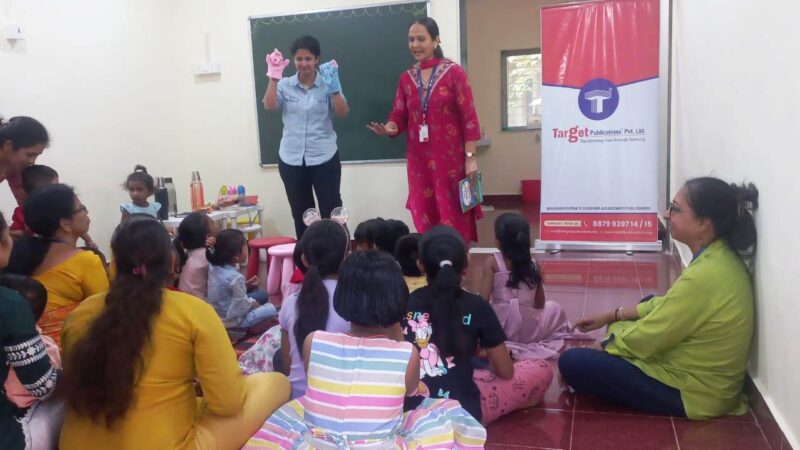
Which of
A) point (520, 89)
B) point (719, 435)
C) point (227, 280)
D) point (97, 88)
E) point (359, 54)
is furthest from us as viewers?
point (520, 89)

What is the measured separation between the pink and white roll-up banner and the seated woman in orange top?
3.68m

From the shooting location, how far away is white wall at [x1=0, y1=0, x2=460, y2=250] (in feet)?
13.6

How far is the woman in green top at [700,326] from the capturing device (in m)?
2.06

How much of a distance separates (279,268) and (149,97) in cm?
207

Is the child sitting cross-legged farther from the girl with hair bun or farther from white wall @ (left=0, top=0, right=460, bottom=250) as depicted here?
white wall @ (left=0, top=0, right=460, bottom=250)

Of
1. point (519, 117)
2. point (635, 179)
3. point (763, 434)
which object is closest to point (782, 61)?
point (763, 434)

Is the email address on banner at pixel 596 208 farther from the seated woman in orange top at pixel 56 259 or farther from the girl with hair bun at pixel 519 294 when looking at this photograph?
the seated woman in orange top at pixel 56 259

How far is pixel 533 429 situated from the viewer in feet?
7.05

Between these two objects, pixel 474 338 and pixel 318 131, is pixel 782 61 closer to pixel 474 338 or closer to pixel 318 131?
pixel 474 338

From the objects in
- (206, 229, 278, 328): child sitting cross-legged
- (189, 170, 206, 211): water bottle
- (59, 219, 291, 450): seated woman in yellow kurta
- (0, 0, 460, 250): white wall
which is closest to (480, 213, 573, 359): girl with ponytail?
(206, 229, 278, 328): child sitting cross-legged

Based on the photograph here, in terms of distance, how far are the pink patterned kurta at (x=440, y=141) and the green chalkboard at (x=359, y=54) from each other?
1.15 m

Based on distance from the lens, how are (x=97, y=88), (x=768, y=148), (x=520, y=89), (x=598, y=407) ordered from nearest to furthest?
1. (x=768, y=148)
2. (x=598, y=407)
3. (x=97, y=88)
4. (x=520, y=89)

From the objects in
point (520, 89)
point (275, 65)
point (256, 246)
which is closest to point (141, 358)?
point (256, 246)

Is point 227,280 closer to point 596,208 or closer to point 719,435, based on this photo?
point 719,435
